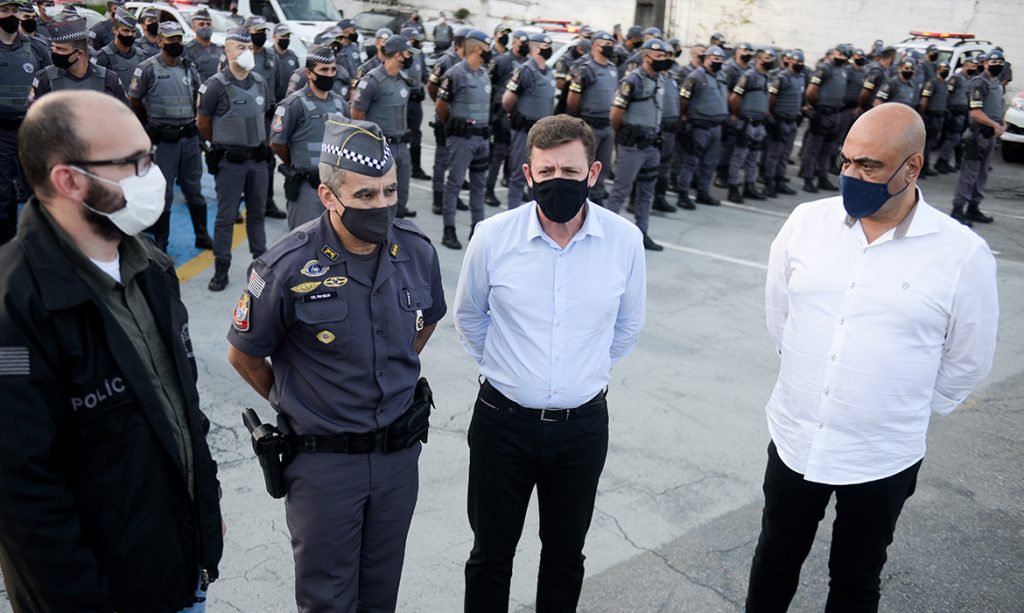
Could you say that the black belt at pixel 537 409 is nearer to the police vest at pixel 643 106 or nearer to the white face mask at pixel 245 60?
the white face mask at pixel 245 60

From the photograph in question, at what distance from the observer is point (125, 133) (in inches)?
84.1

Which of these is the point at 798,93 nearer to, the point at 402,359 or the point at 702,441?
the point at 702,441

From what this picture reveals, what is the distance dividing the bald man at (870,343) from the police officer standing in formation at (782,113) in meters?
9.69

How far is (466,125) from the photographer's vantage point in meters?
8.84

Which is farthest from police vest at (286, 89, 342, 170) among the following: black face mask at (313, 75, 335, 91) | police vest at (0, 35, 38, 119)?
police vest at (0, 35, 38, 119)

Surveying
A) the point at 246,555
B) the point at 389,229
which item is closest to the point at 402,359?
the point at 389,229

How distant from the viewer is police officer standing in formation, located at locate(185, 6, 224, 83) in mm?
10195

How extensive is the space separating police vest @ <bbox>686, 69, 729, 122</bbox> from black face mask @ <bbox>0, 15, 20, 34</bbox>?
7490 mm

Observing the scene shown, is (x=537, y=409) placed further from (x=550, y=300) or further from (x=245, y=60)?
(x=245, y=60)

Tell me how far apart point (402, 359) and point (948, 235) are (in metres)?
1.90

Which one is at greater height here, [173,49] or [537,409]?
[173,49]

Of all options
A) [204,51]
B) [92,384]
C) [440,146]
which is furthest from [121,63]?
[92,384]

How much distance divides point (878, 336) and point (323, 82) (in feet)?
16.5

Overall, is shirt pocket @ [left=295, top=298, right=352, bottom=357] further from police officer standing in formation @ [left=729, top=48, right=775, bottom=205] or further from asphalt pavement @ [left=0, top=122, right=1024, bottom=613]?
police officer standing in formation @ [left=729, top=48, right=775, bottom=205]
